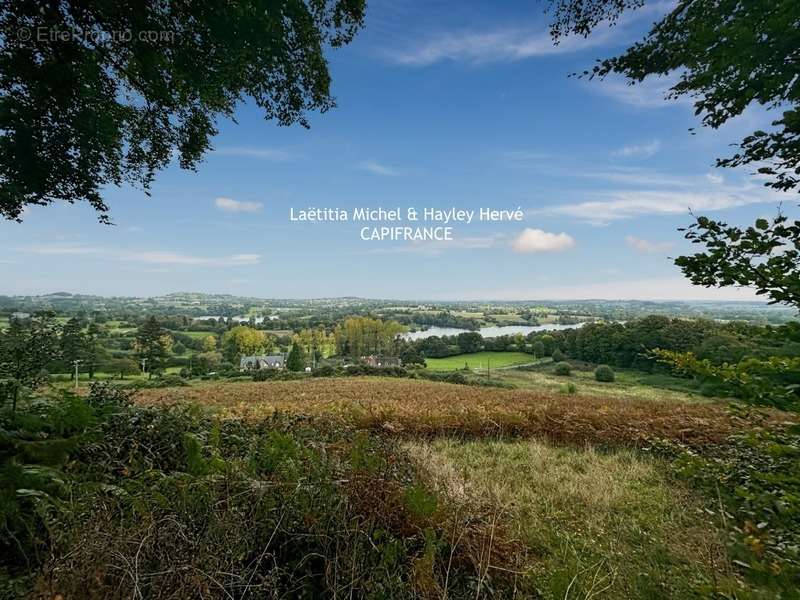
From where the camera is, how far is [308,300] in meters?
188

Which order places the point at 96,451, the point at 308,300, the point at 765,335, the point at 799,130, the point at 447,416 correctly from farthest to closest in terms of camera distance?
the point at 308,300, the point at 447,416, the point at 96,451, the point at 799,130, the point at 765,335

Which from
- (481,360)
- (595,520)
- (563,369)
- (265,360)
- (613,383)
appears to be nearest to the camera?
(595,520)

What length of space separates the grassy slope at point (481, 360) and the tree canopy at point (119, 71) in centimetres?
4197

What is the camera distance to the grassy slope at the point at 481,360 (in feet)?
152

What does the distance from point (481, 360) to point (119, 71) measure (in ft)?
162

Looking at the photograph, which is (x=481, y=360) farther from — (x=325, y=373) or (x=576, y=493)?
(x=576, y=493)

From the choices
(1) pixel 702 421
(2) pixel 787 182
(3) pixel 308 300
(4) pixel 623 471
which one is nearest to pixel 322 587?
(2) pixel 787 182

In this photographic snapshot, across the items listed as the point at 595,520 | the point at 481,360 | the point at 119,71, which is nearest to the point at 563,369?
the point at 481,360

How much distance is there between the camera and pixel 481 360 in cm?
4975

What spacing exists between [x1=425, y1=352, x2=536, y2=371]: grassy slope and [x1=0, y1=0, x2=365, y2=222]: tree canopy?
4197 cm

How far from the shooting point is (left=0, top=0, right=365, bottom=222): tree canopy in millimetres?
3479

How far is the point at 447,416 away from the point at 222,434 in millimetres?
5009

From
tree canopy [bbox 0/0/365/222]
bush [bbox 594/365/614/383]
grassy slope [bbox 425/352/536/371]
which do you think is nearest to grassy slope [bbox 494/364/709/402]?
bush [bbox 594/365/614/383]

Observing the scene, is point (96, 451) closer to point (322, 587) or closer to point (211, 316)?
point (322, 587)
